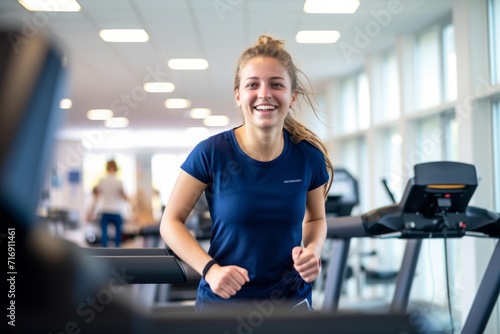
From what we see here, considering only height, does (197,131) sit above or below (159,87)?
above

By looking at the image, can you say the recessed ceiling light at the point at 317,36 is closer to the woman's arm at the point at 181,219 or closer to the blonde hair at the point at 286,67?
the blonde hair at the point at 286,67

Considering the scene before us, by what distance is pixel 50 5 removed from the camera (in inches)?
193

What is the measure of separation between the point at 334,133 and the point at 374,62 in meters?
2.15

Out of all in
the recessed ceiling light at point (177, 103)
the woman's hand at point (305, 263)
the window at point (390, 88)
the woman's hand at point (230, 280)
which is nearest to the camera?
the woman's hand at point (230, 280)

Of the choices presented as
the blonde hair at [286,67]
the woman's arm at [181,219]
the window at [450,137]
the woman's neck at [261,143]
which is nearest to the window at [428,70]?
the window at [450,137]

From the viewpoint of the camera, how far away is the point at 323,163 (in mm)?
1572

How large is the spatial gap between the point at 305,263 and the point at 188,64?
627 cm

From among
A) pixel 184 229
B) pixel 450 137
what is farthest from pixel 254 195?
pixel 450 137

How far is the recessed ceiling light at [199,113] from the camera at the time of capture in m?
11.4

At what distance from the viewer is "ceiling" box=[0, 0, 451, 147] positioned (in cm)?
505

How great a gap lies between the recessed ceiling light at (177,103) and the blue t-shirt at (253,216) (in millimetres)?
8694

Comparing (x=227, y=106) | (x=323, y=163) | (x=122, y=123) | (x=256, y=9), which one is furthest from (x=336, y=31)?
(x=122, y=123)

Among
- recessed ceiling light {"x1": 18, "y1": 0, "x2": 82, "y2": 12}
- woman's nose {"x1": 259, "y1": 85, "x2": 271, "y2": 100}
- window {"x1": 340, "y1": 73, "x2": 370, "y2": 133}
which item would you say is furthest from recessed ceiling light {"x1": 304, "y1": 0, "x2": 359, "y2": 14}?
woman's nose {"x1": 259, "y1": 85, "x2": 271, "y2": 100}

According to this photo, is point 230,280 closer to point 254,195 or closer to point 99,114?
point 254,195
